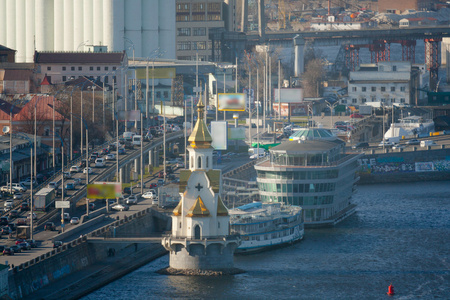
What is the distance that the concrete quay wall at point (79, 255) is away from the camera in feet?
214

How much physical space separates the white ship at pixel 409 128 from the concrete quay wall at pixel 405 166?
9.12 meters

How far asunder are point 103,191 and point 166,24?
95.3 metres

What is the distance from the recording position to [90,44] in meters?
170

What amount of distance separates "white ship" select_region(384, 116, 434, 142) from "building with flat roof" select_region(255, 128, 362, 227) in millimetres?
45952

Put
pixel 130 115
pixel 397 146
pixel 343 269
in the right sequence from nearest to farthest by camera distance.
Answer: pixel 343 269 < pixel 130 115 < pixel 397 146

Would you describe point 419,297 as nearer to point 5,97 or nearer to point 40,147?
point 40,147

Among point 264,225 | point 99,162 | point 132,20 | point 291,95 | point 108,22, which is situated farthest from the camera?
point 132,20

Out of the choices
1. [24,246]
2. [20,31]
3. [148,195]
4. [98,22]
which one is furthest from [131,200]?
[20,31]

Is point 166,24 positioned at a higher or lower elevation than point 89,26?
higher

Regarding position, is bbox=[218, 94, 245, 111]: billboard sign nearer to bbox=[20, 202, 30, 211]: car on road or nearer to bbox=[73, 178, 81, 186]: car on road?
bbox=[73, 178, 81, 186]: car on road

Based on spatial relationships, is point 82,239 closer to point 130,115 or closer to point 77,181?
point 77,181

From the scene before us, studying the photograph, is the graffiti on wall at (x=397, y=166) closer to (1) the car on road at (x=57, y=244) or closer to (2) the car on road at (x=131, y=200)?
(2) the car on road at (x=131, y=200)

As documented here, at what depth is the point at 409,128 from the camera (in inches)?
5699

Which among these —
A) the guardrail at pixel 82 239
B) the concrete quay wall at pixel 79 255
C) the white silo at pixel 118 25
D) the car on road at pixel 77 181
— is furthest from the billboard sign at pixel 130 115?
the white silo at pixel 118 25
